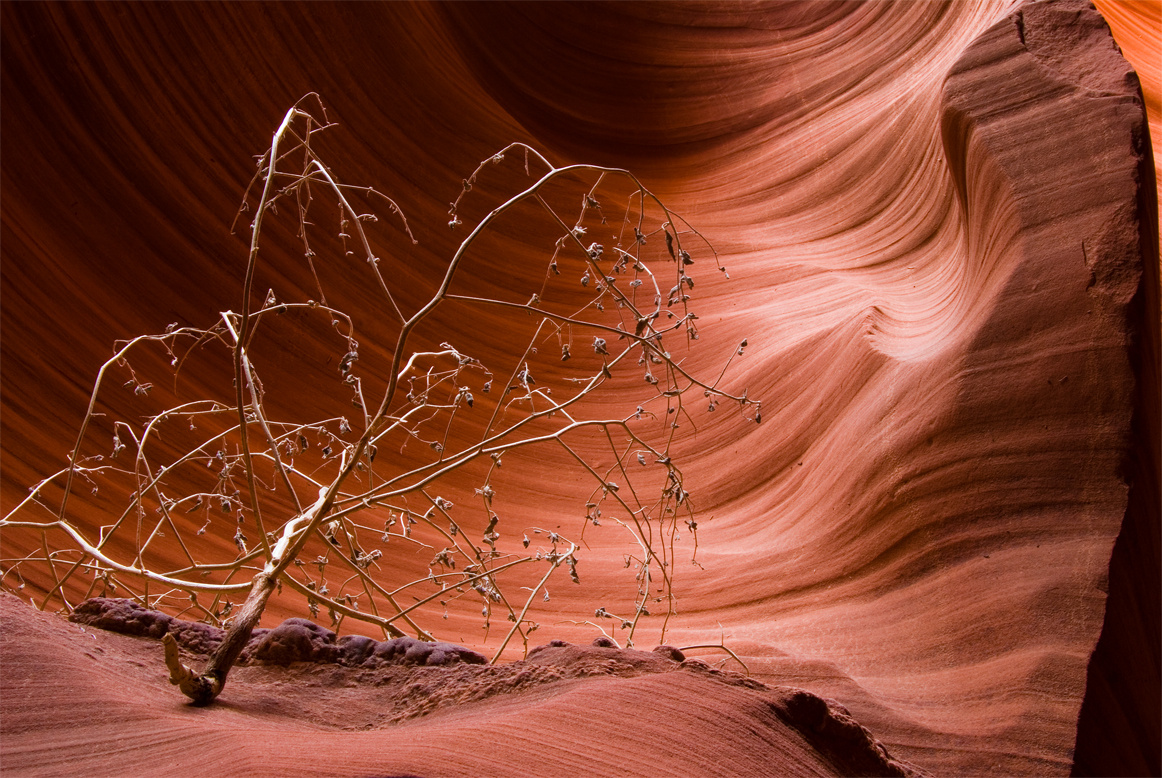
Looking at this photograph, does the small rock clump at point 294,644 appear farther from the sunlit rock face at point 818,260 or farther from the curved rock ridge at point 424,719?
the sunlit rock face at point 818,260

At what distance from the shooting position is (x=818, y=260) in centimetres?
204

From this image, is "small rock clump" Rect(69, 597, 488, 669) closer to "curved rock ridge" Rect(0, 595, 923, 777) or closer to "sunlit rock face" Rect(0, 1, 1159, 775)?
"curved rock ridge" Rect(0, 595, 923, 777)

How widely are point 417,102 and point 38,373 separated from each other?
1.16m

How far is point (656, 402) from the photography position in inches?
71.7

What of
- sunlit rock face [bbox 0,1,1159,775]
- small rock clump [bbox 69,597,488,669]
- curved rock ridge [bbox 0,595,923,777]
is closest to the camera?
curved rock ridge [bbox 0,595,923,777]

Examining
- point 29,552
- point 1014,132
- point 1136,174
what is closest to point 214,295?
point 29,552

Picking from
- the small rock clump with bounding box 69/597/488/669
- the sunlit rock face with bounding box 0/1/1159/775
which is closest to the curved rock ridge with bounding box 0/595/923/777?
the small rock clump with bounding box 69/597/488/669

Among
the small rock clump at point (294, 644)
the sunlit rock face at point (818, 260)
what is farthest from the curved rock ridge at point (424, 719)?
the sunlit rock face at point (818, 260)

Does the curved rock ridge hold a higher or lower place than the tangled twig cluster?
lower

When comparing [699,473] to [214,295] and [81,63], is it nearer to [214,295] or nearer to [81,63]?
[214,295]

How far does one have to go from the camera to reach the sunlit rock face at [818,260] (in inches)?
35.8

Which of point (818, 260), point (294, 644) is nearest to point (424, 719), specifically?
point (294, 644)

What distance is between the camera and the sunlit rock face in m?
0.91

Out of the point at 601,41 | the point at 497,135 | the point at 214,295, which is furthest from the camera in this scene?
the point at 601,41
